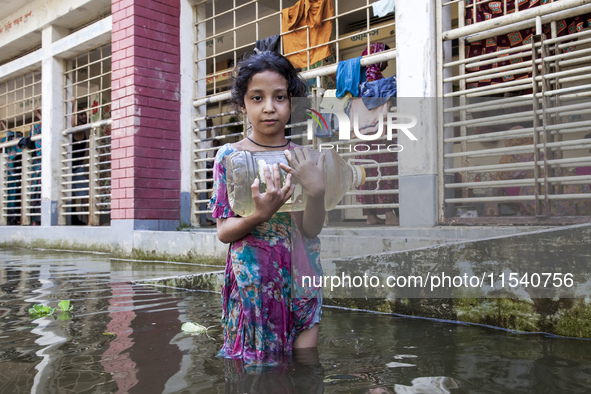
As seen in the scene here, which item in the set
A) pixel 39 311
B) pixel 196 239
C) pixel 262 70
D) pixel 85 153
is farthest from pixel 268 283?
pixel 85 153

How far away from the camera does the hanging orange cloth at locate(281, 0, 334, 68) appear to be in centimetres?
725

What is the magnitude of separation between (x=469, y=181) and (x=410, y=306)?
2524 millimetres

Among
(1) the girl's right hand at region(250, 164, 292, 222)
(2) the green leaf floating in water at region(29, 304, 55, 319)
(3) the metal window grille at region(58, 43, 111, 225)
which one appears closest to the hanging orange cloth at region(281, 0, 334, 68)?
(3) the metal window grille at region(58, 43, 111, 225)

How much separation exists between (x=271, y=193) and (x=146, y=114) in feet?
23.6

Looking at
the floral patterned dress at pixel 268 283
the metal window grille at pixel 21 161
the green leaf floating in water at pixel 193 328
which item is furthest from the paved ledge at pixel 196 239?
the floral patterned dress at pixel 268 283

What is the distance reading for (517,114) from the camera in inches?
205

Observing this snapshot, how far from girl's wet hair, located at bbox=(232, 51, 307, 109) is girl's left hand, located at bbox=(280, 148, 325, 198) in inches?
14.2

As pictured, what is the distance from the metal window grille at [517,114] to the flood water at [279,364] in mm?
2320

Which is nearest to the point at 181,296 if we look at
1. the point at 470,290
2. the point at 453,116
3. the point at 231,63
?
the point at 470,290

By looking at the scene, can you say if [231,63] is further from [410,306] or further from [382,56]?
[410,306]

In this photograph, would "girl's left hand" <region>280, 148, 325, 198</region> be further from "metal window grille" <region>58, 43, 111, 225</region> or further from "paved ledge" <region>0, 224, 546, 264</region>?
"metal window grille" <region>58, 43, 111, 225</region>

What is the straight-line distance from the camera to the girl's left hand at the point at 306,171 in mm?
1861

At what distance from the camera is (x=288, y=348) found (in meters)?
2.13

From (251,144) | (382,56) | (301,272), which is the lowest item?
(301,272)
